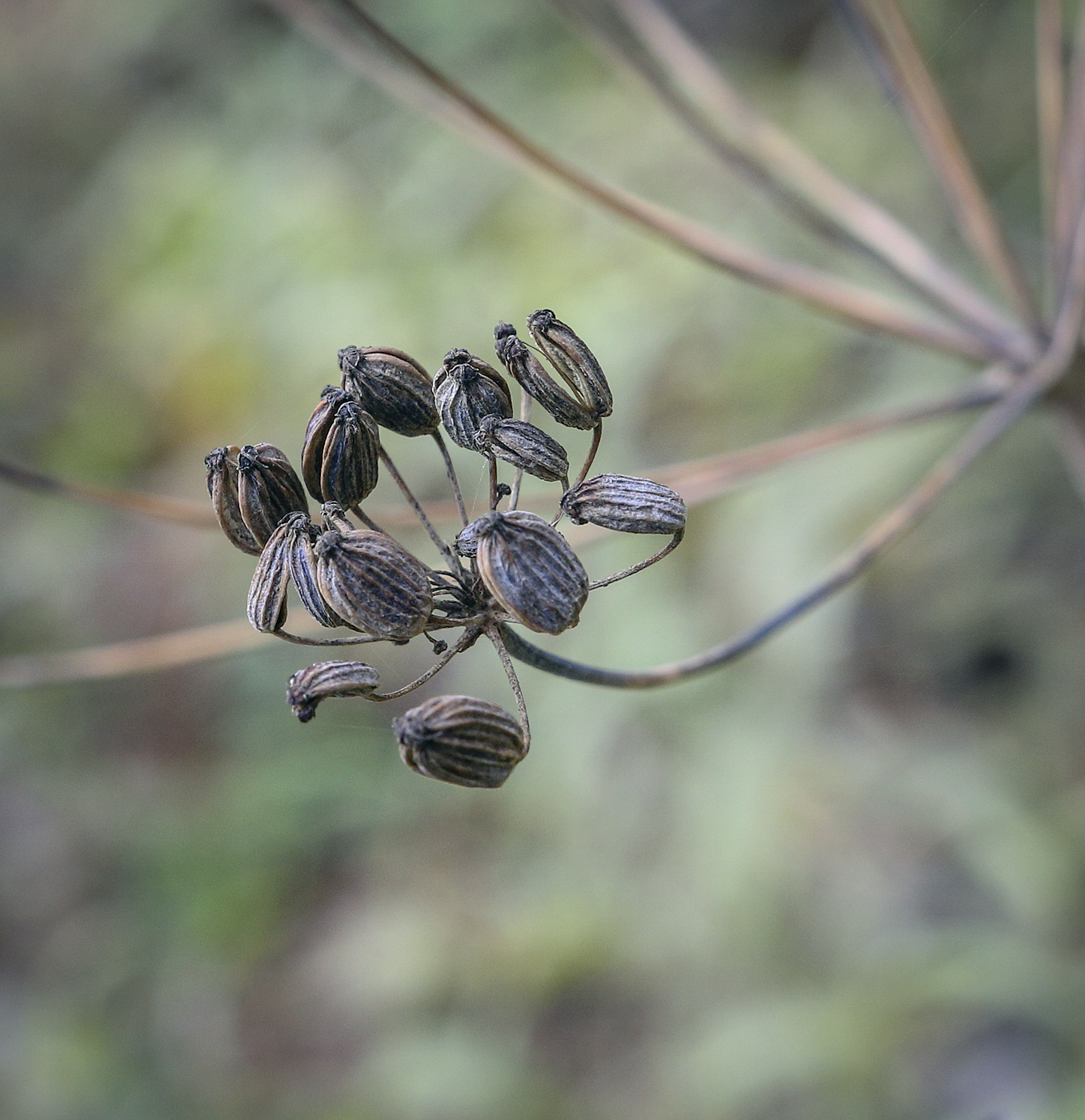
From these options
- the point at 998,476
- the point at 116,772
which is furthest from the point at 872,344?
the point at 116,772

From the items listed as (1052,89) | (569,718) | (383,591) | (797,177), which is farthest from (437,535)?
(569,718)

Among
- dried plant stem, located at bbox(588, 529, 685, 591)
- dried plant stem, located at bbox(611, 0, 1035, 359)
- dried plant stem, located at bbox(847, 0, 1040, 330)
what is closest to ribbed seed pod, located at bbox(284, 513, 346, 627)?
dried plant stem, located at bbox(588, 529, 685, 591)

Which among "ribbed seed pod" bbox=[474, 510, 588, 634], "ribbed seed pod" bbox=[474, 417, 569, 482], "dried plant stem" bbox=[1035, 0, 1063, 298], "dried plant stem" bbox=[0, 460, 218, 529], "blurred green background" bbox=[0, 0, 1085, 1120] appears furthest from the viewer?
"blurred green background" bbox=[0, 0, 1085, 1120]

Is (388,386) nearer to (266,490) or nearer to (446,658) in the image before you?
(266,490)

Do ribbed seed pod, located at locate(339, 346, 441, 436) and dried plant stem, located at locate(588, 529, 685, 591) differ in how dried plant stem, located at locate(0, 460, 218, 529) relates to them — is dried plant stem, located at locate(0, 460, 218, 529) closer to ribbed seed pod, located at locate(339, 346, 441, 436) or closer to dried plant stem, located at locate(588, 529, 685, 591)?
ribbed seed pod, located at locate(339, 346, 441, 436)

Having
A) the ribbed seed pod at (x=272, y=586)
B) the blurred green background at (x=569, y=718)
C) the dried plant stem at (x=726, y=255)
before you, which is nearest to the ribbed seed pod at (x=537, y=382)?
the ribbed seed pod at (x=272, y=586)

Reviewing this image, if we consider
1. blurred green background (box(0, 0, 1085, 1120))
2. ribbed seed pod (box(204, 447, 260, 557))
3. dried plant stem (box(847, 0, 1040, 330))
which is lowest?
ribbed seed pod (box(204, 447, 260, 557))

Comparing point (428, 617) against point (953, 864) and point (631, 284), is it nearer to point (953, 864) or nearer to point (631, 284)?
point (953, 864)
